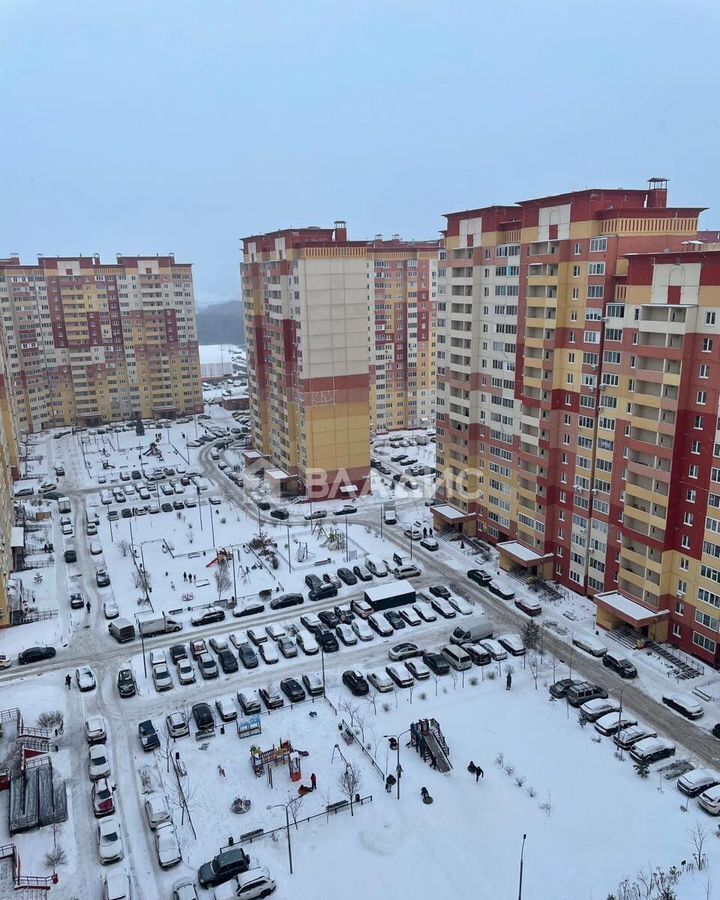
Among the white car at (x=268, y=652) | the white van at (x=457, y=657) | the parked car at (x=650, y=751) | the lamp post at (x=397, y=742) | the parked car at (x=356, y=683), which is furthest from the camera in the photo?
the white car at (x=268, y=652)

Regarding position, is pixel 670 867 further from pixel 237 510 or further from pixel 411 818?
pixel 237 510

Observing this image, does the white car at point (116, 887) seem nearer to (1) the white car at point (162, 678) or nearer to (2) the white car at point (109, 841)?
(2) the white car at point (109, 841)

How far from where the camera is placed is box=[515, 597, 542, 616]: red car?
42.0 meters

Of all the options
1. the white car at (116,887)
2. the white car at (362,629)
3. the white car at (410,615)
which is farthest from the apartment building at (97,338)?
the white car at (116,887)

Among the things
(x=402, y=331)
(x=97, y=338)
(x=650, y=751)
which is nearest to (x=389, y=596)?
(x=650, y=751)

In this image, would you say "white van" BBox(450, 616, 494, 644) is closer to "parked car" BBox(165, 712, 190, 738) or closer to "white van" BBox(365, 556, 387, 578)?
"white van" BBox(365, 556, 387, 578)

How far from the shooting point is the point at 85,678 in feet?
120

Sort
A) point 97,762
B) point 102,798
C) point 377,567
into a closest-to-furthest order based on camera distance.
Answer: point 102,798 → point 97,762 → point 377,567

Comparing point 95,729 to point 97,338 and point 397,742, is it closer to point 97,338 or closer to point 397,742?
point 397,742

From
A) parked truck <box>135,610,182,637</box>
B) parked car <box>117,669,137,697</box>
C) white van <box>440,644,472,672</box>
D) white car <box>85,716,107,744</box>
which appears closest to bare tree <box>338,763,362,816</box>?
white van <box>440,644,472,672</box>

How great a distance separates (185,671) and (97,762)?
752 cm

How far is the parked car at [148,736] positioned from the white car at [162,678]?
337 cm

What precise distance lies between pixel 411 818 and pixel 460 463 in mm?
30787

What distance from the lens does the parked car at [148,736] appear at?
1219 inches
